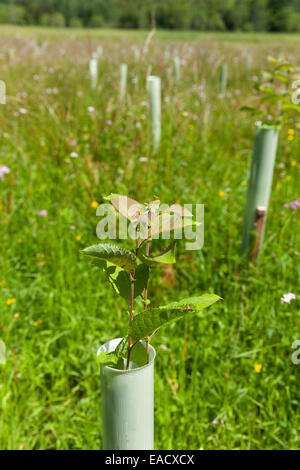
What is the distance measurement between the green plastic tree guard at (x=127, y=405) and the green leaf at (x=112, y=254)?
0.52 feet

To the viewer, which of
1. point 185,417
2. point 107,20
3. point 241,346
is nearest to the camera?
point 185,417

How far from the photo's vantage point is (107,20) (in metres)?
33.9

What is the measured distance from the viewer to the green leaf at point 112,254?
0.51 meters

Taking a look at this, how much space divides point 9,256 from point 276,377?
1.45 meters

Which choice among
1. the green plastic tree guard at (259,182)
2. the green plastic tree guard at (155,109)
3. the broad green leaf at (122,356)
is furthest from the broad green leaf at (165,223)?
the green plastic tree guard at (155,109)

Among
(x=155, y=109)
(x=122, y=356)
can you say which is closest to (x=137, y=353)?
(x=122, y=356)

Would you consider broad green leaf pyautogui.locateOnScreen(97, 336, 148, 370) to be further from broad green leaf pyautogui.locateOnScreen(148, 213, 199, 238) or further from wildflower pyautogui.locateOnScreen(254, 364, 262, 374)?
wildflower pyautogui.locateOnScreen(254, 364, 262, 374)

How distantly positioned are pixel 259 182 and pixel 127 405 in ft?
4.89

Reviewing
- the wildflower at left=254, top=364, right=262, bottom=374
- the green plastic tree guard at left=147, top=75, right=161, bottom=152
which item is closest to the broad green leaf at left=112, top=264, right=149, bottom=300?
the wildflower at left=254, top=364, right=262, bottom=374

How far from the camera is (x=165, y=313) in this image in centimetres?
54

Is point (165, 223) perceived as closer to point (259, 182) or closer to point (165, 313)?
point (165, 313)

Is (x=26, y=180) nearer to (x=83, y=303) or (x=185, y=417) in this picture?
(x=83, y=303)

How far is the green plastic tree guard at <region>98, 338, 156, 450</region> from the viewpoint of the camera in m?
0.59
